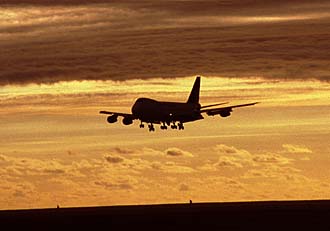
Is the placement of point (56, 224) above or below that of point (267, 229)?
above

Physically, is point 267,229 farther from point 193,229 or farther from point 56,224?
point 56,224

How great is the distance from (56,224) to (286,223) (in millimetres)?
34809

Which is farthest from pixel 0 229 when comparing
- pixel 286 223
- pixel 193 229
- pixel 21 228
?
pixel 286 223

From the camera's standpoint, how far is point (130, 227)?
19100 centimetres

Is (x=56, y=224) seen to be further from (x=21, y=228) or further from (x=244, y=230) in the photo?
(x=244, y=230)

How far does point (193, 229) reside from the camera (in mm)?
185250

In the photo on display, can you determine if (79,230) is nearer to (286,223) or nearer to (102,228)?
(102,228)

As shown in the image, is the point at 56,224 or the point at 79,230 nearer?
the point at 79,230

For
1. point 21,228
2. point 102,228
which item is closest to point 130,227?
point 102,228

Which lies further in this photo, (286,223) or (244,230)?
(286,223)

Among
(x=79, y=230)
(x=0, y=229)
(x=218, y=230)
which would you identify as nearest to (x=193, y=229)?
(x=218, y=230)

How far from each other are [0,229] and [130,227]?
18.8m

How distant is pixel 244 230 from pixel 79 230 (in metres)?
23.7

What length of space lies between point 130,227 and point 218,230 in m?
15.0
